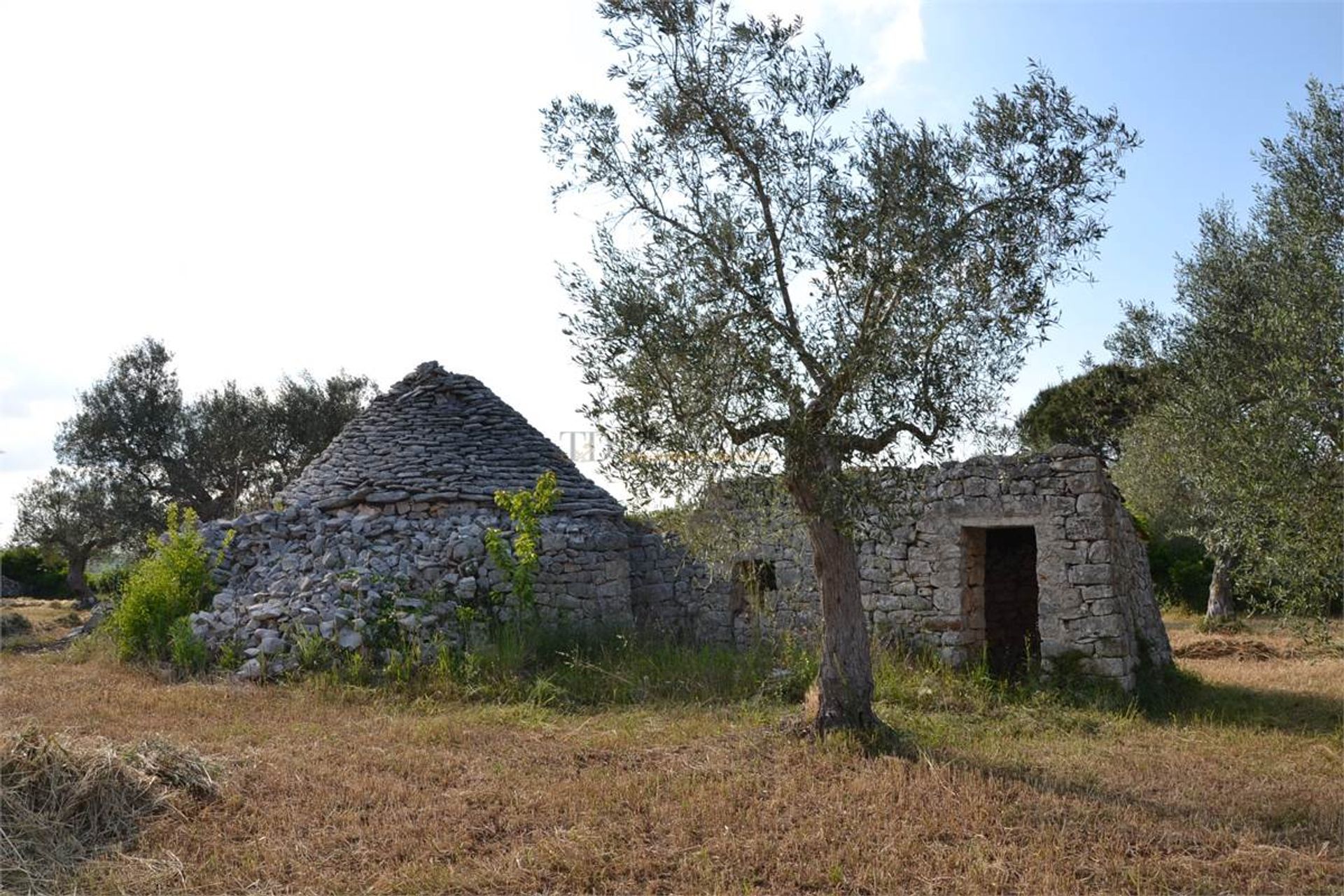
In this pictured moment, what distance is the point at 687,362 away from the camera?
7.04 m

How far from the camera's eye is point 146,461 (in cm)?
2619

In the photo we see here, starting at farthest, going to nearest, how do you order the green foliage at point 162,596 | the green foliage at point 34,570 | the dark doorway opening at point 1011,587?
the green foliage at point 34,570
the dark doorway opening at point 1011,587
the green foliage at point 162,596

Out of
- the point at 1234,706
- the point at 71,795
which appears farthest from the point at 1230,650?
the point at 71,795

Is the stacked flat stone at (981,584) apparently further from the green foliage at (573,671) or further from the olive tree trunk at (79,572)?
the olive tree trunk at (79,572)

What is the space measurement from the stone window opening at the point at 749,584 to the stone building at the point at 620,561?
0.02 m

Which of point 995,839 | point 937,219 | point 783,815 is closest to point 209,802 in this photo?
point 783,815

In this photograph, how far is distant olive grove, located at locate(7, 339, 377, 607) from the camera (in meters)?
25.7

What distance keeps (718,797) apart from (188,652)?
7539 millimetres

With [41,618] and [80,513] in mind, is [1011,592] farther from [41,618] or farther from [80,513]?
[80,513]

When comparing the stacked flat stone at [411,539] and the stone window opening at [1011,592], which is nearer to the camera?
the stacked flat stone at [411,539]

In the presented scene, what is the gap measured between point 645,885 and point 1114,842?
9.05 feet

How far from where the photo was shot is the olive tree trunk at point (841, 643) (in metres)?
7.95

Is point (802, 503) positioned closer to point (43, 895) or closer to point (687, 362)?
point (687, 362)

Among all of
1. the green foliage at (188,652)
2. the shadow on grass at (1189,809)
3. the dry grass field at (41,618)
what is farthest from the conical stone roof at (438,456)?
the shadow on grass at (1189,809)
